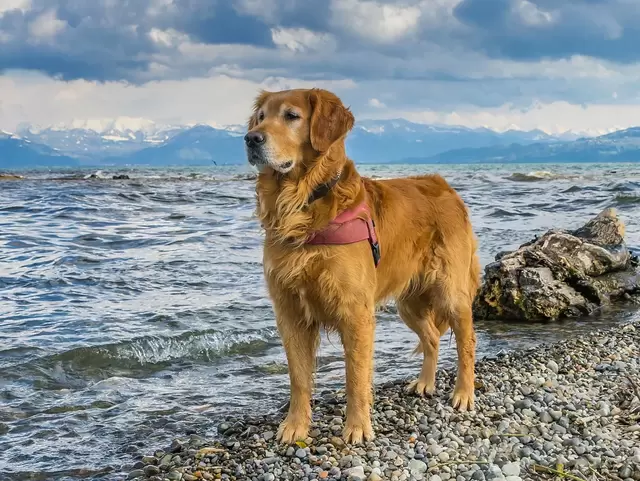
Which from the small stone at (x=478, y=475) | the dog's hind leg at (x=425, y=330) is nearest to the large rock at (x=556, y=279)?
the dog's hind leg at (x=425, y=330)

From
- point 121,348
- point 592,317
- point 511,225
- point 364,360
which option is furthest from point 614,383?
point 511,225

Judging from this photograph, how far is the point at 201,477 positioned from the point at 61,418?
83.9 inches

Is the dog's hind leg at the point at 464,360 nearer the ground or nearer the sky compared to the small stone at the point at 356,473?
nearer the sky

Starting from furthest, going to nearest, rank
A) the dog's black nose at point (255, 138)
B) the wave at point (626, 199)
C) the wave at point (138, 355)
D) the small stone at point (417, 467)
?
1. the wave at point (626, 199)
2. the wave at point (138, 355)
3. the dog's black nose at point (255, 138)
4. the small stone at point (417, 467)

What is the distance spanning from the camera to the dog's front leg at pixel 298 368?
15.9 ft

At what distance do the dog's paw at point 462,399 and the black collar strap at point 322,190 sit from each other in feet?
6.52

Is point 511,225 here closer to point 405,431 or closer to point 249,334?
point 249,334

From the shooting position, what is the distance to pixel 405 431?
16.2 feet

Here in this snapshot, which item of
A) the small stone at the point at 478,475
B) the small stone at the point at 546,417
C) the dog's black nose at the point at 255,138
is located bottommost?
the small stone at the point at 546,417

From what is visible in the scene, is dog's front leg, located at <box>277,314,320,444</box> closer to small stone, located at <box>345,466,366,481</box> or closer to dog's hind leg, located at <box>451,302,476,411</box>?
small stone, located at <box>345,466,366,481</box>

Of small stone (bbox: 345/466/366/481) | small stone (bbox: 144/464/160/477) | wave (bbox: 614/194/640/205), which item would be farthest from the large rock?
wave (bbox: 614/194/640/205)

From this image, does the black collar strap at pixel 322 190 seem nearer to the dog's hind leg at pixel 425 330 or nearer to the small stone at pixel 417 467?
the dog's hind leg at pixel 425 330

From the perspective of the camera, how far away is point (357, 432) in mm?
4723

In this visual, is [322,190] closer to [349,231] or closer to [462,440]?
[349,231]
